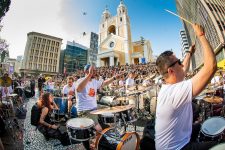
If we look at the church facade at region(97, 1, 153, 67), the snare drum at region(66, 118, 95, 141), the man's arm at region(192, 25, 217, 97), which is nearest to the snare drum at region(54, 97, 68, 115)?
the snare drum at region(66, 118, 95, 141)

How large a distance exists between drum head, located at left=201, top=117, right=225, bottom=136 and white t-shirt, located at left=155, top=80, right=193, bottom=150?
136 cm

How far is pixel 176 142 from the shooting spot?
159 centimetres

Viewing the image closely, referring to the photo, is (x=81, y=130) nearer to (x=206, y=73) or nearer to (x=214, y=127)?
(x=214, y=127)

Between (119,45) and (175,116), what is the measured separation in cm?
4719

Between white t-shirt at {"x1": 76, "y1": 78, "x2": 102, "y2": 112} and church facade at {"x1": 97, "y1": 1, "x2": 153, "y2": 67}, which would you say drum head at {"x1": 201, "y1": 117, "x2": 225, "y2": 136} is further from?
church facade at {"x1": 97, "y1": 1, "x2": 153, "y2": 67}

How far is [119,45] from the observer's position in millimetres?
47750

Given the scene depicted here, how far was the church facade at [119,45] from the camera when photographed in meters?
46.4

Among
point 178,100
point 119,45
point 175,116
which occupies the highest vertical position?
point 119,45

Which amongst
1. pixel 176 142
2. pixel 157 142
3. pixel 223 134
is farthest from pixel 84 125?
pixel 223 134

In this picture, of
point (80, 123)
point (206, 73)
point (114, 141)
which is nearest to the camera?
point (206, 73)

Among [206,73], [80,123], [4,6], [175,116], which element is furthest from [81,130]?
[4,6]

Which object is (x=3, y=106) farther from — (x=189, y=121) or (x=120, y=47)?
(x=120, y=47)

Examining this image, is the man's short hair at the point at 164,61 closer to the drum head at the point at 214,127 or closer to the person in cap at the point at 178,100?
the person in cap at the point at 178,100

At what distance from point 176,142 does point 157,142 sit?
23 cm
